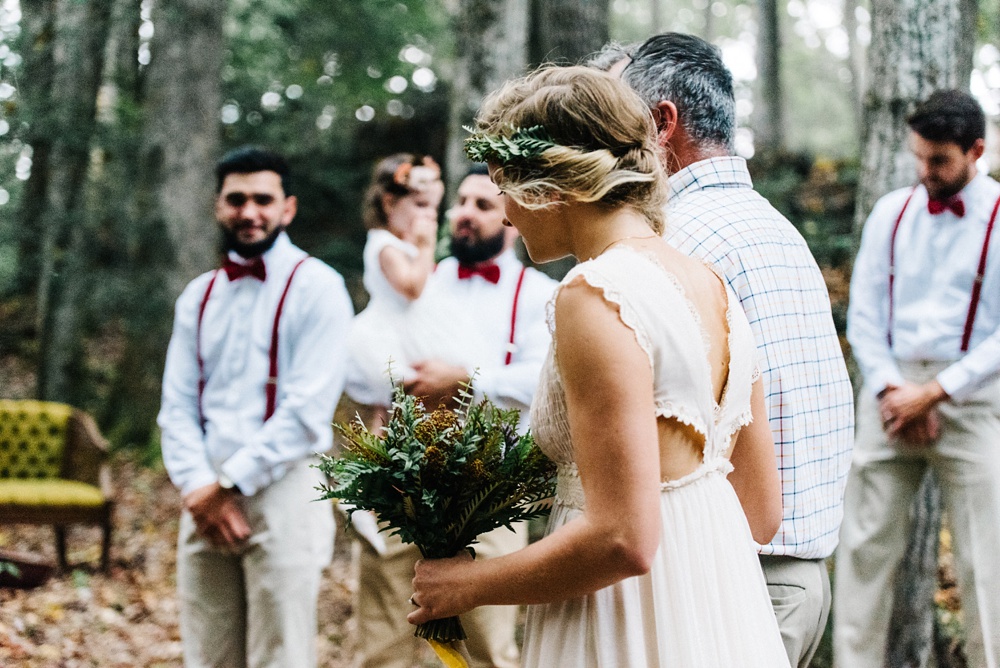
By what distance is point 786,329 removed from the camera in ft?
8.18

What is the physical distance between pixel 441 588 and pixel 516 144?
94 cm

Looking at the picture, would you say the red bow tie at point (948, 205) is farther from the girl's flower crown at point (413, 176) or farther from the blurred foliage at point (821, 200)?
the blurred foliage at point (821, 200)

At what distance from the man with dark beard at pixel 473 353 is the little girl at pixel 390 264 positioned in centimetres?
10

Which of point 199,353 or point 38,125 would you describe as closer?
point 199,353

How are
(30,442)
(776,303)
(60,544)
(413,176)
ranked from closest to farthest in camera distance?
(776,303), (413,176), (60,544), (30,442)

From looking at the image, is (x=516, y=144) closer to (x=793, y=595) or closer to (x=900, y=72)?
(x=793, y=595)

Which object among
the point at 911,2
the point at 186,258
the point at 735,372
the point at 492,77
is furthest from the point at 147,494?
the point at 735,372

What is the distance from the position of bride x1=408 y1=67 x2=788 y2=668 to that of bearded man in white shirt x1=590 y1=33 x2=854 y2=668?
40 cm

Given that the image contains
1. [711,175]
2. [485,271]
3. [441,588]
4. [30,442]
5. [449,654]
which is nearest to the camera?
[441,588]

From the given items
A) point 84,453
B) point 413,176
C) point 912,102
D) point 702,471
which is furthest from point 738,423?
point 84,453

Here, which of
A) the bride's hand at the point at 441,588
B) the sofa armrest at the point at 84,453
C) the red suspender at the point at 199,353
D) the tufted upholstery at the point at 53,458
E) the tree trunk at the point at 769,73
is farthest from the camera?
the tree trunk at the point at 769,73

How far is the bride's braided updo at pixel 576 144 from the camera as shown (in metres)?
1.91

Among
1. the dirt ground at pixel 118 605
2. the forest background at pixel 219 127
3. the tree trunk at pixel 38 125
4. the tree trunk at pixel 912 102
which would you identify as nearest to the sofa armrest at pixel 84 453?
the dirt ground at pixel 118 605

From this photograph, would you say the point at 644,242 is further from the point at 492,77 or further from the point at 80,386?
the point at 80,386
